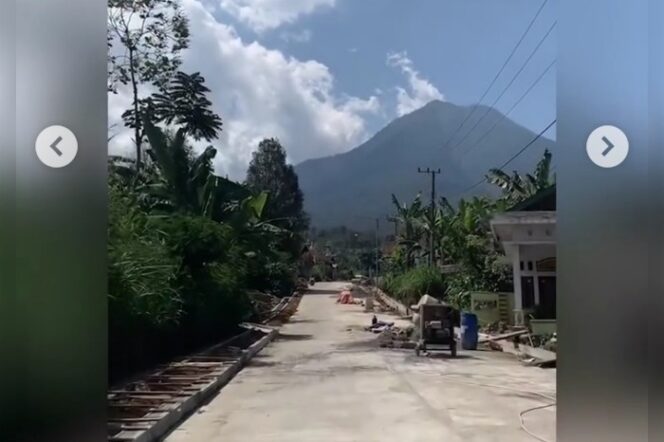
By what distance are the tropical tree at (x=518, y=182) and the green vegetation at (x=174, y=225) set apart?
721 cm

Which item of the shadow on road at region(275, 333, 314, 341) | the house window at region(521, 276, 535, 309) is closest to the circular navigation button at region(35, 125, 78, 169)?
the house window at region(521, 276, 535, 309)

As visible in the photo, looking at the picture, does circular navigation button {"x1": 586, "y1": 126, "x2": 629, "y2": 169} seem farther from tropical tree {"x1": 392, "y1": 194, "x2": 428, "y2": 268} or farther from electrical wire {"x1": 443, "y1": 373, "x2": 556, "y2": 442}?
tropical tree {"x1": 392, "y1": 194, "x2": 428, "y2": 268}

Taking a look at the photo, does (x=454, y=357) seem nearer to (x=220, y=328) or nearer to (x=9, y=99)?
(x=220, y=328)

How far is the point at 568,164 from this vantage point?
252cm

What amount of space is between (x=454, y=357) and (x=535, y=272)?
311cm

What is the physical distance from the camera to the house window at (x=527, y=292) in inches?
627

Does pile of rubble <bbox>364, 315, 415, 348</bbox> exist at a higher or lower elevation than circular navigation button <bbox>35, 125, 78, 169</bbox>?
lower

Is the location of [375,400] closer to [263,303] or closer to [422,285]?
[263,303]

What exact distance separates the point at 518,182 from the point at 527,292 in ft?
19.1

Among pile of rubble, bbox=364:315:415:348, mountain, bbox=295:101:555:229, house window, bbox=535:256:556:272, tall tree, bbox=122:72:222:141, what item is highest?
tall tree, bbox=122:72:222:141

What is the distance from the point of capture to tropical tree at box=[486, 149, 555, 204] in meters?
19.4

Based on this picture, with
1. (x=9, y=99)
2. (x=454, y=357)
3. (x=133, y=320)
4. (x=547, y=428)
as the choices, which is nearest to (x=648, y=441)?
(x=9, y=99)

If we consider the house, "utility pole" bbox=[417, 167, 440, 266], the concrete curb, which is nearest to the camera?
the concrete curb

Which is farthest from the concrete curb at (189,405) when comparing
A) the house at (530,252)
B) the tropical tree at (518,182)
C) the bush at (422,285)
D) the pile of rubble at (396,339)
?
the bush at (422,285)
